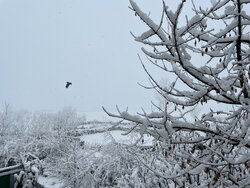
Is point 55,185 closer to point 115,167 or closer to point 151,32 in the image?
point 115,167

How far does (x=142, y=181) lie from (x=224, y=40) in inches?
170

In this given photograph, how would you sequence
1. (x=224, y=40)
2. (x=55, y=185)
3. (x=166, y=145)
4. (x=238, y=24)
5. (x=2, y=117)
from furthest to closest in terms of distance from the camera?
1. (x=2, y=117)
2. (x=55, y=185)
3. (x=166, y=145)
4. (x=224, y=40)
5. (x=238, y=24)

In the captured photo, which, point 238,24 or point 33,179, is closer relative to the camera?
point 238,24

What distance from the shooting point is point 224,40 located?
1957 mm

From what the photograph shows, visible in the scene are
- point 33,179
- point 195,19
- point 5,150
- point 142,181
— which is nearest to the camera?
point 195,19

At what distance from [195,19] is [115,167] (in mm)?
6429

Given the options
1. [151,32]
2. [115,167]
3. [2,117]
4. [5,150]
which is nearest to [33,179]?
[115,167]

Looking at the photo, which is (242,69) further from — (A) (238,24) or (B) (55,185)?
(B) (55,185)

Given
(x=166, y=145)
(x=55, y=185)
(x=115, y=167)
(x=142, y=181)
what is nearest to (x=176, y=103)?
(x=166, y=145)

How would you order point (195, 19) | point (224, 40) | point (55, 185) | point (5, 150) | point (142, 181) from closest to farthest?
point (195, 19)
point (224, 40)
point (142, 181)
point (55, 185)
point (5, 150)

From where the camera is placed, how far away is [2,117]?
16.8m

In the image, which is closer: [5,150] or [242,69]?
[242,69]

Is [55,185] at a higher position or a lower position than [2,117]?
lower

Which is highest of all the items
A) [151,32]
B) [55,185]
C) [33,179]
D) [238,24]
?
[238,24]
